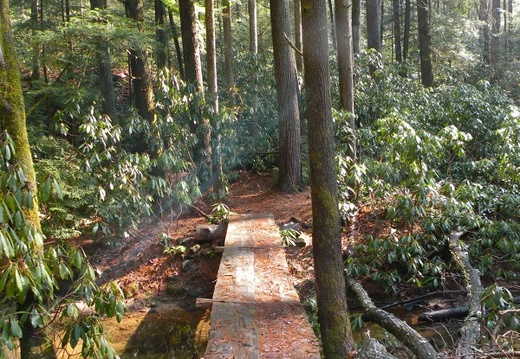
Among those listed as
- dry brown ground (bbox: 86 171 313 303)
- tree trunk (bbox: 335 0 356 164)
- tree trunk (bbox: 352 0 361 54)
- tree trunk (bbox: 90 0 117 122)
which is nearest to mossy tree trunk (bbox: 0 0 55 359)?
dry brown ground (bbox: 86 171 313 303)

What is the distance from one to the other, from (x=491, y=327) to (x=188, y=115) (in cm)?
701

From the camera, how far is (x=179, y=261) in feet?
29.7

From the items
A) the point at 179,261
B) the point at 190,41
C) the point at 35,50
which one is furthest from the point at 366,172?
the point at 35,50

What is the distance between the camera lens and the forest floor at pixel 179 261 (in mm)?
8239

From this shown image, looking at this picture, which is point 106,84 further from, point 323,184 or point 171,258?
point 323,184

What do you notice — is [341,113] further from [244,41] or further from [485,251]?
[244,41]

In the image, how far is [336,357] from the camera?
182 inches

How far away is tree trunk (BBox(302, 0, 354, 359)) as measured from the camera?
15.5 feet

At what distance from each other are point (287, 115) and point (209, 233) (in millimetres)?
3720

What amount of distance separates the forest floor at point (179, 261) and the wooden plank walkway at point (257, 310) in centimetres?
109

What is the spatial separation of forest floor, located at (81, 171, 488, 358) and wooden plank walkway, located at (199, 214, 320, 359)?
1092mm

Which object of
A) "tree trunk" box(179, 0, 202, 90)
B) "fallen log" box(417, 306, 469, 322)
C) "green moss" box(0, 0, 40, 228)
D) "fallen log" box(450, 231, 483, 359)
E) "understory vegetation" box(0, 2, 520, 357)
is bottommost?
"fallen log" box(417, 306, 469, 322)

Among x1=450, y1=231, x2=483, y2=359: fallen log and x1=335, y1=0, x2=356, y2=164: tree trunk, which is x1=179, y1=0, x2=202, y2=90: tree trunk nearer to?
x1=335, y1=0, x2=356, y2=164: tree trunk

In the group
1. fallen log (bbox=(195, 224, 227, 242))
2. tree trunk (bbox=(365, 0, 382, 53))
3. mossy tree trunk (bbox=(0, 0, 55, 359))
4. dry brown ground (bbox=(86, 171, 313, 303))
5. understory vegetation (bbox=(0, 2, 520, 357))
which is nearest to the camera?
mossy tree trunk (bbox=(0, 0, 55, 359))
